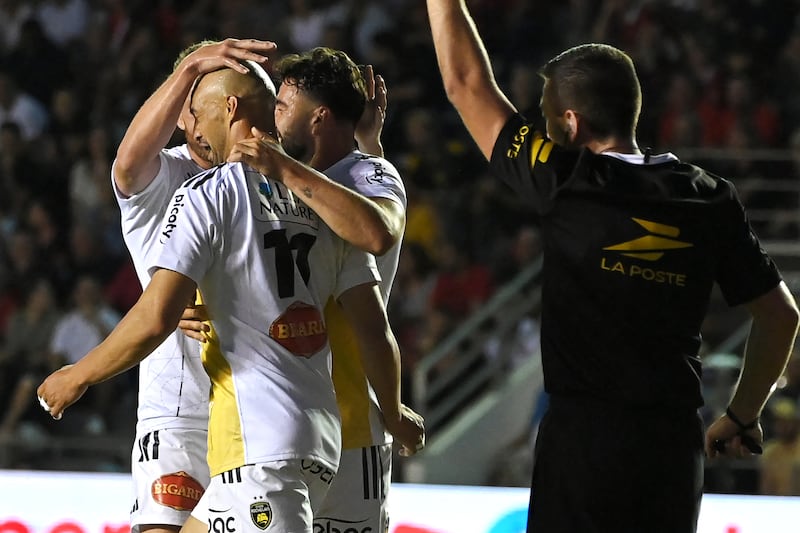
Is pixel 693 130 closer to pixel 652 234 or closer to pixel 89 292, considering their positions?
pixel 89 292

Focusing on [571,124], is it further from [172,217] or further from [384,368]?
[172,217]

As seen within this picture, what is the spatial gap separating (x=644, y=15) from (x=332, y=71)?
25.1 feet

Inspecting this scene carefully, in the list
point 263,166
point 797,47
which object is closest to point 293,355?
point 263,166

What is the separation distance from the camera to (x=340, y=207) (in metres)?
3.16

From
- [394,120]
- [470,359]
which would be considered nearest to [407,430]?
[470,359]

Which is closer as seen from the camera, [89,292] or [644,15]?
[89,292]

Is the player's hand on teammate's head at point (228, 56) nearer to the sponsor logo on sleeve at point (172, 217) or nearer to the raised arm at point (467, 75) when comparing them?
the sponsor logo on sleeve at point (172, 217)

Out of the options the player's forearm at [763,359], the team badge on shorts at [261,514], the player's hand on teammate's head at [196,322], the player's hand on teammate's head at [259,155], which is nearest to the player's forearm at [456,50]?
the player's hand on teammate's head at [259,155]

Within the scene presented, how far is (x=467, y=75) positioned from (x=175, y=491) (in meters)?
1.46

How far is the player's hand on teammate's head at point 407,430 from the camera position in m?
3.59

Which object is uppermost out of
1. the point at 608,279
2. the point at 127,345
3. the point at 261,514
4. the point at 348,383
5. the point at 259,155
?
the point at 259,155

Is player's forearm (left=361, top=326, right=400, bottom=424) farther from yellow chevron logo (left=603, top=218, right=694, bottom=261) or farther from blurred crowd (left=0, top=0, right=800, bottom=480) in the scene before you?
blurred crowd (left=0, top=0, right=800, bottom=480)

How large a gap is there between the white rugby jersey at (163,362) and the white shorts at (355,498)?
17.5 inches

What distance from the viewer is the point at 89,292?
9.82 m
